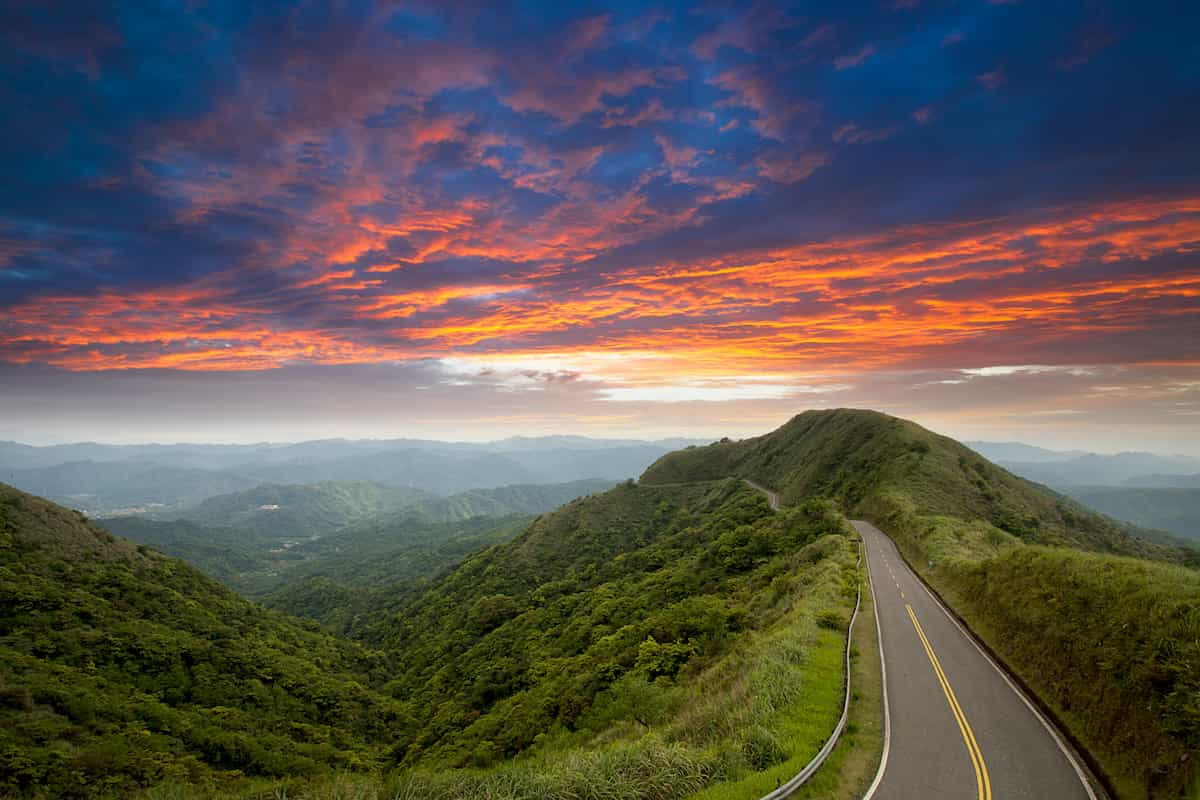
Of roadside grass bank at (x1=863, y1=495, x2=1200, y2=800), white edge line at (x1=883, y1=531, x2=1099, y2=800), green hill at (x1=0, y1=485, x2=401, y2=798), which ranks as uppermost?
roadside grass bank at (x1=863, y1=495, x2=1200, y2=800)

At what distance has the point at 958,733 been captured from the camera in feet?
47.8

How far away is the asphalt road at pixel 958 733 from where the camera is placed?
12031 millimetres

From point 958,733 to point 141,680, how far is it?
2131 inches

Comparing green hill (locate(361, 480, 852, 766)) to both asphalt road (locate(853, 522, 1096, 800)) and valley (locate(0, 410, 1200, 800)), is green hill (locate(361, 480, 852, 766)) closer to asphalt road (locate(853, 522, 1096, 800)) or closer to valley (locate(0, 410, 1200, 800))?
valley (locate(0, 410, 1200, 800))

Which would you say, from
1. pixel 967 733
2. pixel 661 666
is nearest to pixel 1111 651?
pixel 967 733

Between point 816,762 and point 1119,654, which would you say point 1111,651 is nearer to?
point 1119,654

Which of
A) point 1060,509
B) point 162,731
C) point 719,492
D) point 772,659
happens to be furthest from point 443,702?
point 1060,509

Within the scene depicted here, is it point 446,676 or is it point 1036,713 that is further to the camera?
point 446,676

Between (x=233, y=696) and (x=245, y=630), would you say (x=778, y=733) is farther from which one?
(x=245, y=630)

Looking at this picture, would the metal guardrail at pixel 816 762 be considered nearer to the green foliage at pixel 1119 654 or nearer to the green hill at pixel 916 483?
the green foliage at pixel 1119 654

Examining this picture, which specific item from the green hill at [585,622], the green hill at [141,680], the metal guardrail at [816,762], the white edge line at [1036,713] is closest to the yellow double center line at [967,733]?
the white edge line at [1036,713]

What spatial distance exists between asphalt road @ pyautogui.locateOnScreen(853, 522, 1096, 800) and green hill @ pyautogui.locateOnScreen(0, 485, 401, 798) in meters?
23.3

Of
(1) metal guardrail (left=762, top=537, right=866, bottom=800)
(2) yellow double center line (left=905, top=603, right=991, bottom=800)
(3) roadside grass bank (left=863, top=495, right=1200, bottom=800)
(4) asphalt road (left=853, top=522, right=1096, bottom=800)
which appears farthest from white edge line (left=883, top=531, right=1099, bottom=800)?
(2) yellow double center line (left=905, top=603, right=991, bottom=800)

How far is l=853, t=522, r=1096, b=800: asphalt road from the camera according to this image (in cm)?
1203
